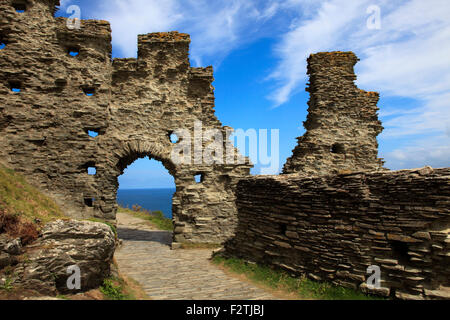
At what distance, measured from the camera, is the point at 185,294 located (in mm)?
6176

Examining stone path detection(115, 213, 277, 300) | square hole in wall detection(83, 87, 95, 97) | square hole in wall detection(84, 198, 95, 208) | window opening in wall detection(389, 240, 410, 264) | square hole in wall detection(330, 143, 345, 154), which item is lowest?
stone path detection(115, 213, 277, 300)

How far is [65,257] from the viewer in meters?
4.58

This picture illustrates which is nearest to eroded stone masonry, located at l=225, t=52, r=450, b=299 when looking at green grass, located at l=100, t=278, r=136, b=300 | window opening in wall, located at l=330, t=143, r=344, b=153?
green grass, located at l=100, t=278, r=136, b=300

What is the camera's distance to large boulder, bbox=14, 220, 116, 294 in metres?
4.20

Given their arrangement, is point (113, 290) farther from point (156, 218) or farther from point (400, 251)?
point (156, 218)

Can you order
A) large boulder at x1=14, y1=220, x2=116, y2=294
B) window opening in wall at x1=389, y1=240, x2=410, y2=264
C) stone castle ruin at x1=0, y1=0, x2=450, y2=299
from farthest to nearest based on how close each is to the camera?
stone castle ruin at x1=0, y1=0, x2=450, y2=299 → window opening in wall at x1=389, y1=240, x2=410, y2=264 → large boulder at x1=14, y1=220, x2=116, y2=294

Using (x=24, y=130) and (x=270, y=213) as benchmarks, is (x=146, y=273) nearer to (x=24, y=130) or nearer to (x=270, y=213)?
(x=270, y=213)

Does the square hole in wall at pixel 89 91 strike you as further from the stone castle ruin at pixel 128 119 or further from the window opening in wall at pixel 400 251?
the window opening in wall at pixel 400 251

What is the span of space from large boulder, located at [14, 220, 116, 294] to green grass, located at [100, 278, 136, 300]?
136 millimetres

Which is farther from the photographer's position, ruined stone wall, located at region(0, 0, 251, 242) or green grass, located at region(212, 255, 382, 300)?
ruined stone wall, located at region(0, 0, 251, 242)

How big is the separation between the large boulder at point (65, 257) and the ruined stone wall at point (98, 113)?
654 centimetres

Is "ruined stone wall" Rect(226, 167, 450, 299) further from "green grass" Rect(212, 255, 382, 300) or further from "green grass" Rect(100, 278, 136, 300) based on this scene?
Answer: "green grass" Rect(100, 278, 136, 300)

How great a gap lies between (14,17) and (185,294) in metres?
13.0

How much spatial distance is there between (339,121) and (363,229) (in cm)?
793
